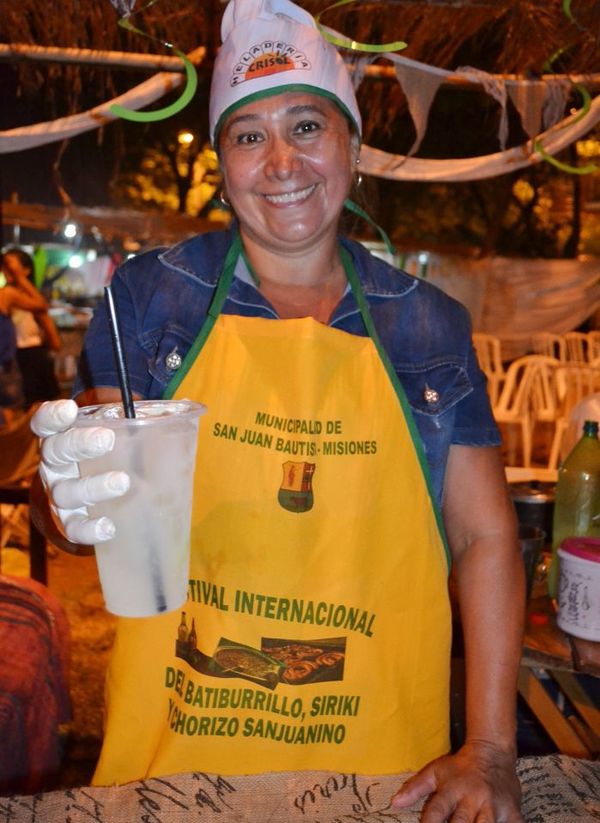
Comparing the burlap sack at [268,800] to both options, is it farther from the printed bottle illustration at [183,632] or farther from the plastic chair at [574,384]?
the plastic chair at [574,384]

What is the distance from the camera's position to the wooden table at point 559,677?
2.07 meters

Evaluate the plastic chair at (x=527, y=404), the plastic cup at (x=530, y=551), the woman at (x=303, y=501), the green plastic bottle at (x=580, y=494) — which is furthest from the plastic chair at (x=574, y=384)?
the woman at (x=303, y=501)

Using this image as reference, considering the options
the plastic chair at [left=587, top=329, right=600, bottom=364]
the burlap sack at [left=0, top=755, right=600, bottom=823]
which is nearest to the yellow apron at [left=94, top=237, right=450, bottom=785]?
the burlap sack at [left=0, top=755, right=600, bottom=823]

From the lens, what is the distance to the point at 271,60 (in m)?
1.65

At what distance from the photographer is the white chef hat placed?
1645mm

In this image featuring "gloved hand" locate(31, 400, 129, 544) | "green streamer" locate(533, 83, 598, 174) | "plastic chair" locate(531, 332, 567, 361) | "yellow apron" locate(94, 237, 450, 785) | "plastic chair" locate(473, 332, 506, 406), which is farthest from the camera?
"plastic chair" locate(531, 332, 567, 361)

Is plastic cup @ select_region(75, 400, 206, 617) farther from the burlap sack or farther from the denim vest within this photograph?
the denim vest

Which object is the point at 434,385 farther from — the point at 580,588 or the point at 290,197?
the point at 580,588

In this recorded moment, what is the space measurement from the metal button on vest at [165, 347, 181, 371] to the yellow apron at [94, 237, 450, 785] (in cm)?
3

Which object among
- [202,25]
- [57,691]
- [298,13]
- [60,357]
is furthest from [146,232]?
[298,13]

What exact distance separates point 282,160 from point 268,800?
112cm

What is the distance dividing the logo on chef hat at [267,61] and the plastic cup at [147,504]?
0.77m

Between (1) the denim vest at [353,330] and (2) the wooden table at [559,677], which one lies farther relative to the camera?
(2) the wooden table at [559,677]

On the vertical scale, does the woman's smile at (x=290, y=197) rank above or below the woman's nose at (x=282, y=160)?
below
